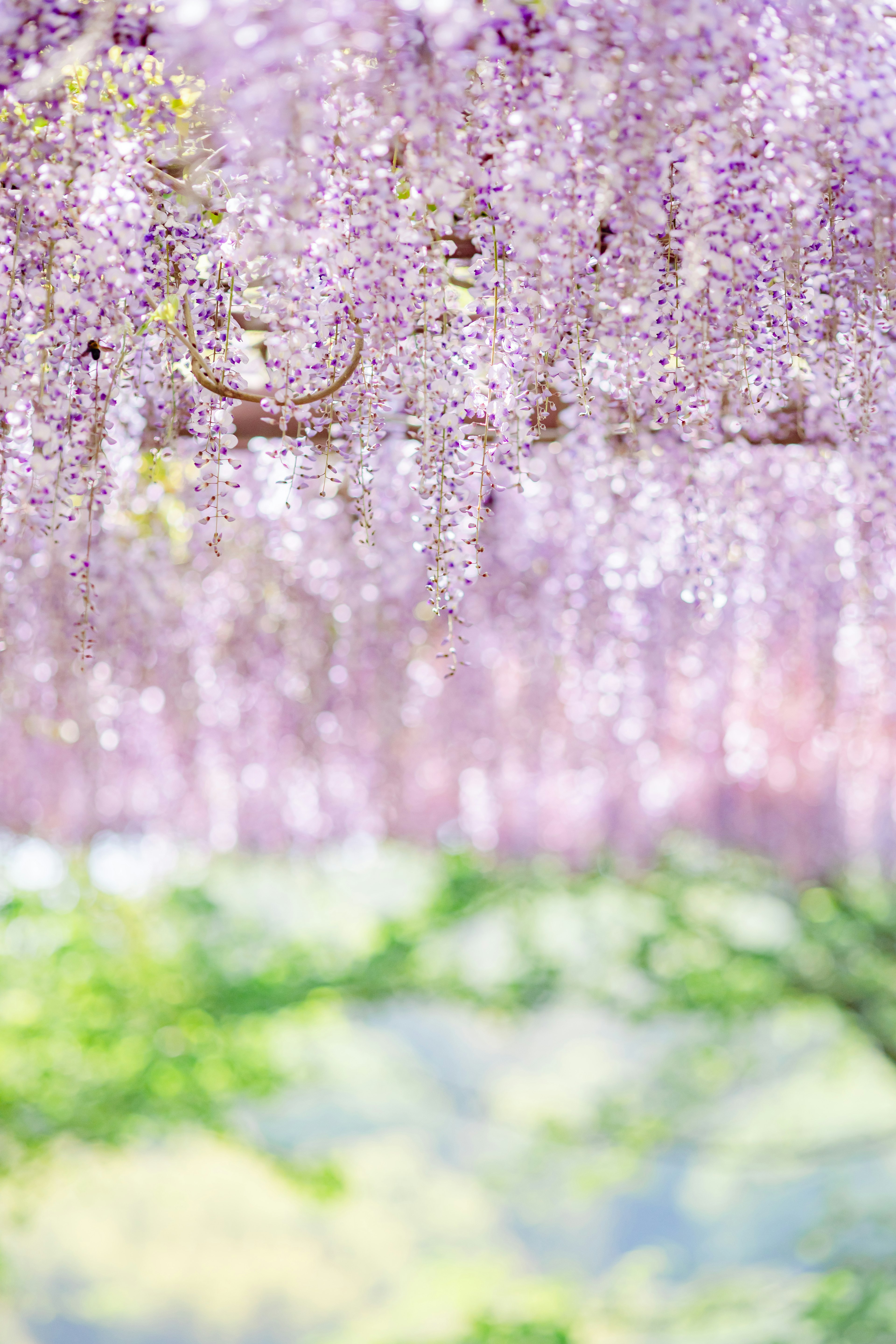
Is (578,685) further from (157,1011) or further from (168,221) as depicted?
(157,1011)

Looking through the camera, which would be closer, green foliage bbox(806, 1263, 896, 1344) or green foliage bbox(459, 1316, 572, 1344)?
→ green foliage bbox(806, 1263, 896, 1344)

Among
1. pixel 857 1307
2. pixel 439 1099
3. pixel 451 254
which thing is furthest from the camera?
pixel 439 1099

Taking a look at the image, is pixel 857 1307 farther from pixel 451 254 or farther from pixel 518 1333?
pixel 451 254

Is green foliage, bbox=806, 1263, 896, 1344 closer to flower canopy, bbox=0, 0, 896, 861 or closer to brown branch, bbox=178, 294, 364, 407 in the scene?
Result: flower canopy, bbox=0, 0, 896, 861

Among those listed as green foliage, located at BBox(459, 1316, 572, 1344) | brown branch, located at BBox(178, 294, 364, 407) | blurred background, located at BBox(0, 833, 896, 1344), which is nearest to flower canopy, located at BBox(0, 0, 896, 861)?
brown branch, located at BBox(178, 294, 364, 407)

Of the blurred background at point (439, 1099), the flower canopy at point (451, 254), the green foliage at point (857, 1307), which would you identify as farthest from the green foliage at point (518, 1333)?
the flower canopy at point (451, 254)

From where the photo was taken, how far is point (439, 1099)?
8.27 metres

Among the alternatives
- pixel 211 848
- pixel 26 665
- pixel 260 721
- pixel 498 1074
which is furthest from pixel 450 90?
Answer: pixel 498 1074

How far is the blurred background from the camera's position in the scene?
5.66 m

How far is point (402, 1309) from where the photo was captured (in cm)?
717

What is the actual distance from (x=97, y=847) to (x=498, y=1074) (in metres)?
4.02

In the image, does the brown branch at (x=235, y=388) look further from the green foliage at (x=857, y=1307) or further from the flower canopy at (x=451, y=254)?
the green foliage at (x=857, y=1307)

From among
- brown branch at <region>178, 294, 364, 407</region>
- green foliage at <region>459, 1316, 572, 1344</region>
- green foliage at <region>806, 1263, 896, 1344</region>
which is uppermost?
brown branch at <region>178, 294, 364, 407</region>

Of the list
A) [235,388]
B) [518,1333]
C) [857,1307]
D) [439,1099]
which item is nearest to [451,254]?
[235,388]
